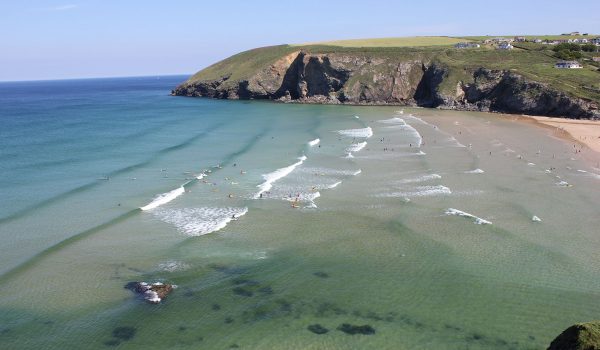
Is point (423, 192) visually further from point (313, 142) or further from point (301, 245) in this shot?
point (313, 142)

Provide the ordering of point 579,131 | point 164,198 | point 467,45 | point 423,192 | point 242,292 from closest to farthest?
point 242,292 → point 164,198 → point 423,192 → point 579,131 → point 467,45

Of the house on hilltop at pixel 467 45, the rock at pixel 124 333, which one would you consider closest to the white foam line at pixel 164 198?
the rock at pixel 124 333

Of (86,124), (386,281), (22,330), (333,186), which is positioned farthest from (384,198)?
(86,124)

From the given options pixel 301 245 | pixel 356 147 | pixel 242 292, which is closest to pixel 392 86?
pixel 356 147

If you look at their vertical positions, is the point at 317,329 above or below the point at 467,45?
below

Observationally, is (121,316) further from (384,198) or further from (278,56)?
(278,56)

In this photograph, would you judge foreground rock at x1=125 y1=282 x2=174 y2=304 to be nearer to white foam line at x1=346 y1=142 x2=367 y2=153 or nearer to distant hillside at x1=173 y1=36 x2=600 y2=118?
white foam line at x1=346 y1=142 x2=367 y2=153

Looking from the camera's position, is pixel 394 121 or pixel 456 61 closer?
pixel 394 121

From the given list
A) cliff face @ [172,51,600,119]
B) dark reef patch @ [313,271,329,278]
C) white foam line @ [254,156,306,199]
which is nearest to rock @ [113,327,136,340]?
dark reef patch @ [313,271,329,278]
